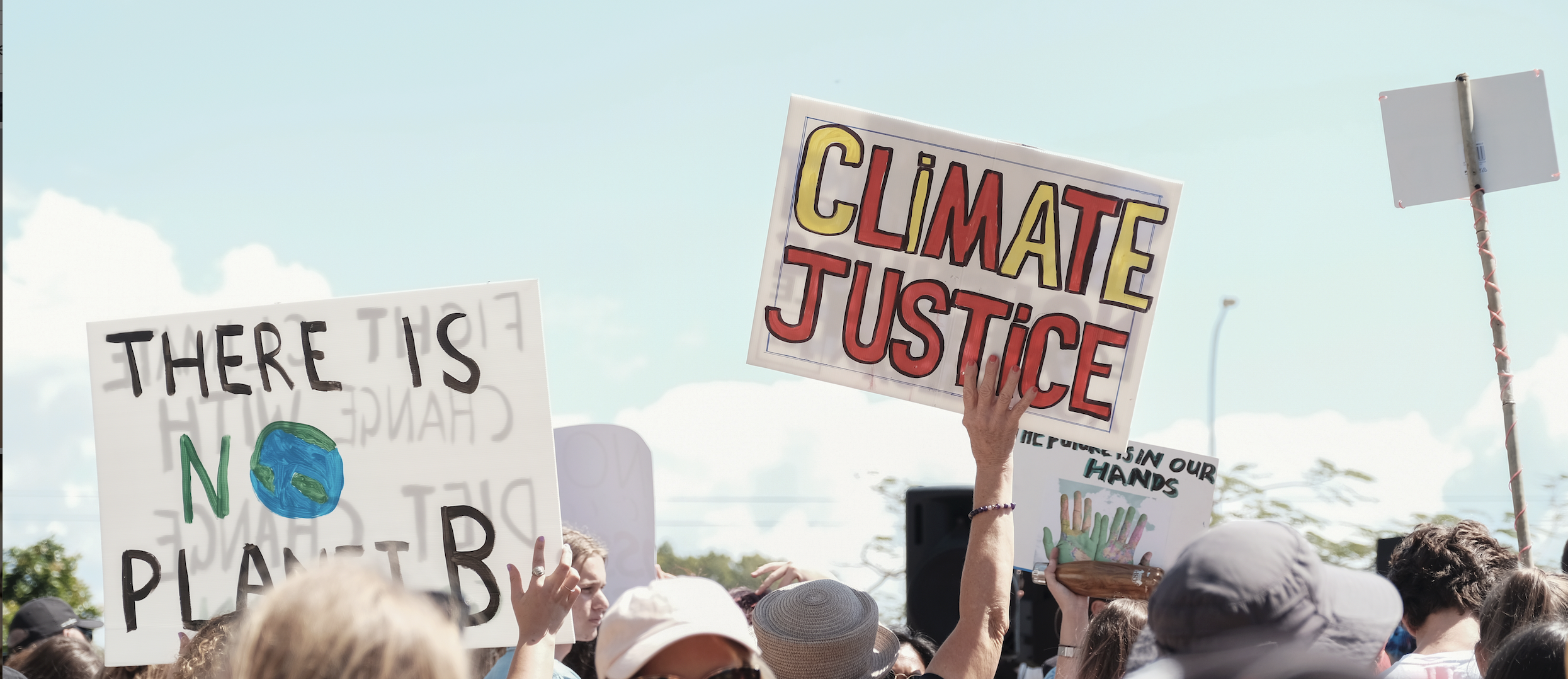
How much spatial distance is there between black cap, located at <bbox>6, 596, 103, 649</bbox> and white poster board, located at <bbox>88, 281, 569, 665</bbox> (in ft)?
6.43

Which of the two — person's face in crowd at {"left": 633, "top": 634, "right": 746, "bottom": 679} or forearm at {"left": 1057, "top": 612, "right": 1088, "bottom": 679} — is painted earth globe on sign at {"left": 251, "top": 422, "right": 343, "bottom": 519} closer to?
person's face in crowd at {"left": 633, "top": 634, "right": 746, "bottom": 679}

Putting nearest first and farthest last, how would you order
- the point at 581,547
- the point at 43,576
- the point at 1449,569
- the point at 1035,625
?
the point at 1449,569 → the point at 581,547 → the point at 1035,625 → the point at 43,576

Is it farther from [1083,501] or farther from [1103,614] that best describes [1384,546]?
[1103,614]

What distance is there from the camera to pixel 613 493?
460 cm

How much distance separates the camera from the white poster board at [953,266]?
326cm

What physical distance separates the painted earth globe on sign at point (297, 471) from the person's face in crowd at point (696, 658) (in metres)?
1.90

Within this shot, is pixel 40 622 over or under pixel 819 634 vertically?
under

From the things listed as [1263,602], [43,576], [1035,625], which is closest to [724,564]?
[43,576]

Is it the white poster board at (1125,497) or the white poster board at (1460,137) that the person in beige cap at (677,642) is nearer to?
the white poster board at (1125,497)

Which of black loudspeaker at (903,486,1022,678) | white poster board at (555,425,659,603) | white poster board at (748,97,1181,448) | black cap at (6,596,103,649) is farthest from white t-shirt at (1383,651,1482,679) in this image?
black cap at (6,596,103,649)

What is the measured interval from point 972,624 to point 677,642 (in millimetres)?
861

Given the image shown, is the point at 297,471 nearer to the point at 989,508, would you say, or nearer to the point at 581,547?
the point at 581,547

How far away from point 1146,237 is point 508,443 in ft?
6.39

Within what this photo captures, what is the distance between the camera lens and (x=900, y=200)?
335 centimetres
